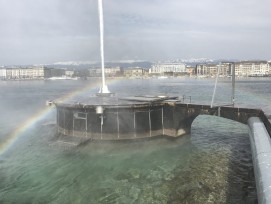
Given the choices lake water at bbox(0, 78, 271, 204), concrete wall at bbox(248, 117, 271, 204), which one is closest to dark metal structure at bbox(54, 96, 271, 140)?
lake water at bbox(0, 78, 271, 204)

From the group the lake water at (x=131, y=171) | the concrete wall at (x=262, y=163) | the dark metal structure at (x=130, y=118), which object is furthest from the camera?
the dark metal structure at (x=130, y=118)

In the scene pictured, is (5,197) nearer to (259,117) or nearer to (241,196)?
(241,196)

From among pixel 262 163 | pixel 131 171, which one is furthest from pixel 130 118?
pixel 262 163

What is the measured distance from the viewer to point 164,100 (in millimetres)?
31672

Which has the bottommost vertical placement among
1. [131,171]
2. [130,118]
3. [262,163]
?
[131,171]

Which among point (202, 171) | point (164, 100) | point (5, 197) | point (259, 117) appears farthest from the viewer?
point (164, 100)

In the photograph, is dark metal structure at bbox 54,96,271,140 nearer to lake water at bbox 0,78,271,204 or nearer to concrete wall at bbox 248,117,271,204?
lake water at bbox 0,78,271,204

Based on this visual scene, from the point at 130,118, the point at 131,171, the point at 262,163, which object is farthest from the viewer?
the point at 130,118

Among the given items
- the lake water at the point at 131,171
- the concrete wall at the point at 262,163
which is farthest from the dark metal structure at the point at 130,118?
the concrete wall at the point at 262,163

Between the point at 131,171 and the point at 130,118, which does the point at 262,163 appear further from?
the point at 130,118

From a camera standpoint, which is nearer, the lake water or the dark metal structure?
the lake water

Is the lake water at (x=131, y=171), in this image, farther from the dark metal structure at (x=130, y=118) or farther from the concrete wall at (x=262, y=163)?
the concrete wall at (x=262, y=163)

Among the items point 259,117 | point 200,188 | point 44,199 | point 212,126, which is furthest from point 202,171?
point 212,126

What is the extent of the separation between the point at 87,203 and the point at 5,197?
15.6ft
